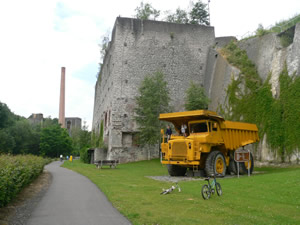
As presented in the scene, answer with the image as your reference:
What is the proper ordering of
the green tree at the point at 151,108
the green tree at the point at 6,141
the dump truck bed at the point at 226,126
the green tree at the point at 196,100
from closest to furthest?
the dump truck bed at the point at 226,126, the green tree at the point at 196,100, the green tree at the point at 151,108, the green tree at the point at 6,141

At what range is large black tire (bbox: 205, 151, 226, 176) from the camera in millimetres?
15961

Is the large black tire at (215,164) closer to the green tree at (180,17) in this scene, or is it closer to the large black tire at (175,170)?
the large black tire at (175,170)

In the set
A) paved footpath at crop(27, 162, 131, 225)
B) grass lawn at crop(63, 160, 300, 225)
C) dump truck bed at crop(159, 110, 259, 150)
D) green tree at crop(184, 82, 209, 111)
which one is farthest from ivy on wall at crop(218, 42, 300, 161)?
paved footpath at crop(27, 162, 131, 225)

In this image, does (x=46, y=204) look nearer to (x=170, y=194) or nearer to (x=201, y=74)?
(x=170, y=194)

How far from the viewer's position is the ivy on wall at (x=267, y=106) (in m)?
20.7

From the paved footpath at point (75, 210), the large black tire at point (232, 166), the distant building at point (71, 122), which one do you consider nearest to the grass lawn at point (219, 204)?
the paved footpath at point (75, 210)

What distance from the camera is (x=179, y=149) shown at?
16.3 m

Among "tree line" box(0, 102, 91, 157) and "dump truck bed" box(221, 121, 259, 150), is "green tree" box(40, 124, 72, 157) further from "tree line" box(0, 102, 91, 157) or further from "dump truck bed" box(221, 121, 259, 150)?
"dump truck bed" box(221, 121, 259, 150)

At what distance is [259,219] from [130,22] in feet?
107

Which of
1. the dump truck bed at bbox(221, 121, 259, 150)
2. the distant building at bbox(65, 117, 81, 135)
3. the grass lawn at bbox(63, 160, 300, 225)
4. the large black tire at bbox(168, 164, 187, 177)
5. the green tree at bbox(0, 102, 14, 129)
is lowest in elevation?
the grass lawn at bbox(63, 160, 300, 225)

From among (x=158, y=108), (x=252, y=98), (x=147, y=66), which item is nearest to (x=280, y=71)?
(x=252, y=98)

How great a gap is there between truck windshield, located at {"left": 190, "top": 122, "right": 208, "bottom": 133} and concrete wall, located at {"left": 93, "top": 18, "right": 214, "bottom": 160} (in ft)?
57.8

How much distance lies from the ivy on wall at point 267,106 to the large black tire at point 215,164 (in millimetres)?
6329

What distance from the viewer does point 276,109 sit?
72.9 feet
